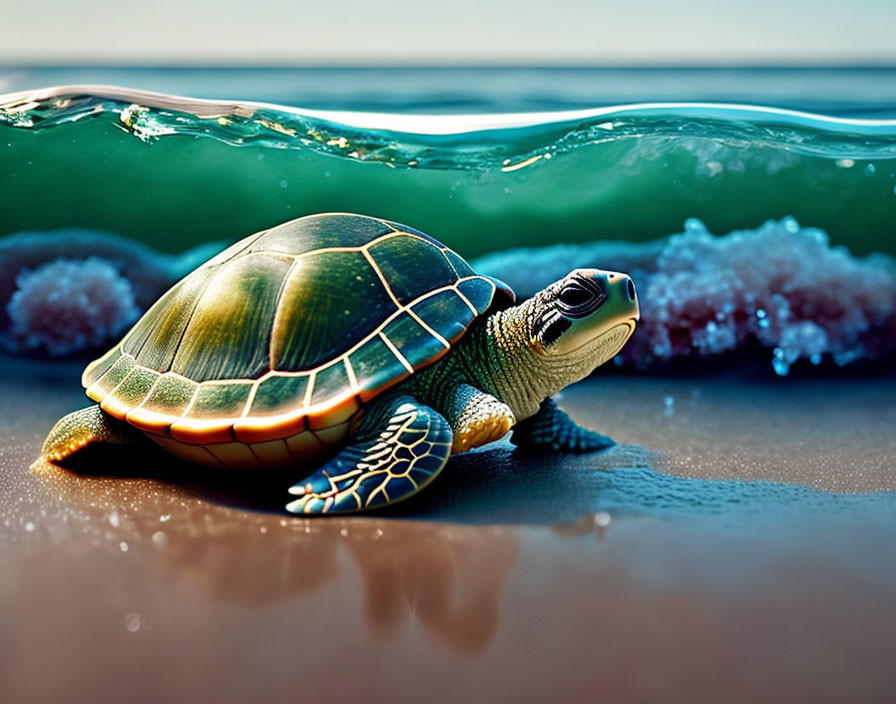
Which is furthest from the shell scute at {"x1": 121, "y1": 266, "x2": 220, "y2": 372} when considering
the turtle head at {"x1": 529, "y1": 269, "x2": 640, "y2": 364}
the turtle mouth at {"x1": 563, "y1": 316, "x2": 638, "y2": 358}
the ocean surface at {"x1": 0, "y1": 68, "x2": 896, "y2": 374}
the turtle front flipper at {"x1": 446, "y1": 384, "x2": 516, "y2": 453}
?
the ocean surface at {"x1": 0, "y1": 68, "x2": 896, "y2": 374}

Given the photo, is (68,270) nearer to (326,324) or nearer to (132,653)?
(326,324)

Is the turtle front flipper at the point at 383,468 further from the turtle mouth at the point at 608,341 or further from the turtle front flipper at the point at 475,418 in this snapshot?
the turtle mouth at the point at 608,341

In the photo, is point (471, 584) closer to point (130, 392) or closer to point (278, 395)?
point (278, 395)

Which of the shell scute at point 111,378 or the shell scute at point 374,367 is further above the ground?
the shell scute at point 374,367

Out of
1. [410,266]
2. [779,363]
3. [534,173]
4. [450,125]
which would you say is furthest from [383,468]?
[534,173]

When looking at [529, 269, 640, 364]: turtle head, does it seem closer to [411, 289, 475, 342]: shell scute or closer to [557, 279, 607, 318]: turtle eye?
[557, 279, 607, 318]: turtle eye

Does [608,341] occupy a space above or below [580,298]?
below

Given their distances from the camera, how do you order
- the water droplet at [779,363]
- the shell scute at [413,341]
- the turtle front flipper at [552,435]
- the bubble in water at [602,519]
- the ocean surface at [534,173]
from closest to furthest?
the bubble in water at [602,519]
the shell scute at [413,341]
the turtle front flipper at [552,435]
the water droplet at [779,363]
the ocean surface at [534,173]

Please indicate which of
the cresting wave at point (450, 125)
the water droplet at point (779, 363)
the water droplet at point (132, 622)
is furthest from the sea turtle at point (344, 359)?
the cresting wave at point (450, 125)
